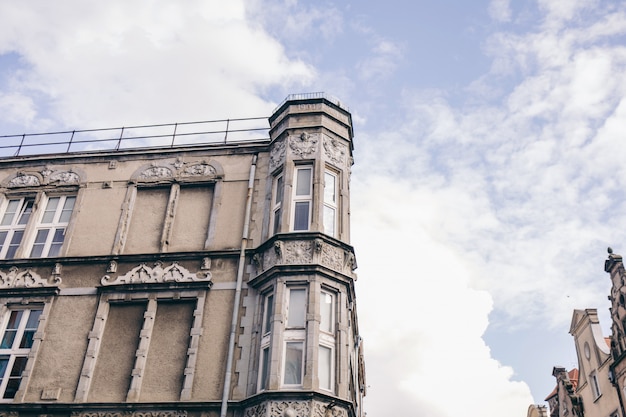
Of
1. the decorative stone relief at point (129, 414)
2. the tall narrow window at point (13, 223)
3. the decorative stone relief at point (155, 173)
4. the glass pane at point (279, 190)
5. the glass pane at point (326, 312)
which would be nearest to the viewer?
the decorative stone relief at point (129, 414)

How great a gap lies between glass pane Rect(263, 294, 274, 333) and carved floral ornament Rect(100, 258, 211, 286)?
7.47 ft

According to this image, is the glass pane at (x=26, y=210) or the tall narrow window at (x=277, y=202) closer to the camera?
the tall narrow window at (x=277, y=202)

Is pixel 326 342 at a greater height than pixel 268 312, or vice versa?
pixel 268 312

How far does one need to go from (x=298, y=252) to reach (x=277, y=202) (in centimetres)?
274

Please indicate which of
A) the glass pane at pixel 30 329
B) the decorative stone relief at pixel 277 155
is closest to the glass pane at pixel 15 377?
the glass pane at pixel 30 329

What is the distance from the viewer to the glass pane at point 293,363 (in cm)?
1686

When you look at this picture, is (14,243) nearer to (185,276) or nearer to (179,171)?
(179,171)

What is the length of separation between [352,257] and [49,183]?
12802 mm

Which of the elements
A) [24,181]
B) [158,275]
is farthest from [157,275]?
[24,181]

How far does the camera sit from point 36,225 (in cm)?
2253

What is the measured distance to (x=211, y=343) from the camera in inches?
728

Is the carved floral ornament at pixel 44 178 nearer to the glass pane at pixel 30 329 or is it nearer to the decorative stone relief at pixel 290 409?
the glass pane at pixel 30 329

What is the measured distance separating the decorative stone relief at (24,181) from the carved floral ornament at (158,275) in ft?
20.1

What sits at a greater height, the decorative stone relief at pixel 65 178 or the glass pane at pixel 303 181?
the decorative stone relief at pixel 65 178
